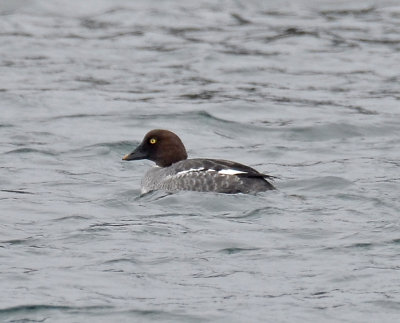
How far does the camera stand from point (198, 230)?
38.4ft

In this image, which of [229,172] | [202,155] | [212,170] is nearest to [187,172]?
[212,170]

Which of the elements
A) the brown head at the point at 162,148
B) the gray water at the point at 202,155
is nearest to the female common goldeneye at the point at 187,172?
the brown head at the point at 162,148

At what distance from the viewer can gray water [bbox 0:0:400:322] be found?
9914mm

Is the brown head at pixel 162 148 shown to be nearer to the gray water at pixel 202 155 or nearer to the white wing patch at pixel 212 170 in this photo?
the gray water at pixel 202 155

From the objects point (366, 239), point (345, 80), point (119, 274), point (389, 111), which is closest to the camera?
point (119, 274)

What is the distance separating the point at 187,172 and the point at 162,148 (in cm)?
78

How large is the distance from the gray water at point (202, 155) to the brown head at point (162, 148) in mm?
379

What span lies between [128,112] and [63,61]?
2.70 m

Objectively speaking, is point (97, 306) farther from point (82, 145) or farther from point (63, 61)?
point (63, 61)

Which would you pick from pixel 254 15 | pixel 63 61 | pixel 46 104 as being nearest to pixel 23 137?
pixel 46 104

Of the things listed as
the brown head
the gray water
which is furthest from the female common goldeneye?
the gray water

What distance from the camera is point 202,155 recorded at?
52.1 feet

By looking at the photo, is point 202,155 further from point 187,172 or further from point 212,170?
point 212,170

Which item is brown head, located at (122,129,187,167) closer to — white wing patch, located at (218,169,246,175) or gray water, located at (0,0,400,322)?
gray water, located at (0,0,400,322)
